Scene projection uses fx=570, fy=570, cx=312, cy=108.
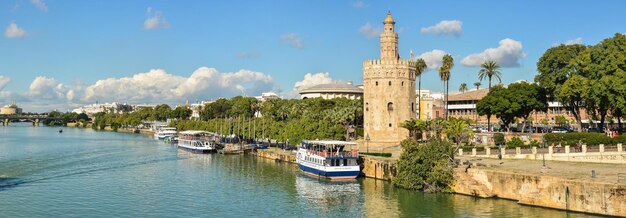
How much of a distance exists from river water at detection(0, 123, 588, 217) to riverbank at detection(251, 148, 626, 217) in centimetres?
99

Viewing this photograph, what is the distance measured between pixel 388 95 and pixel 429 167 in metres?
29.6

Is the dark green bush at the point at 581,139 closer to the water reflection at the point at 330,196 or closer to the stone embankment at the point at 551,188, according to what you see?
the stone embankment at the point at 551,188

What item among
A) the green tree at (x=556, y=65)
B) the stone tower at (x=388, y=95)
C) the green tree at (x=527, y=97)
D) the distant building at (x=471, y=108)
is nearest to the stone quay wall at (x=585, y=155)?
the green tree at (x=556, y=65)

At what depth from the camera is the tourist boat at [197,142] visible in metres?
107

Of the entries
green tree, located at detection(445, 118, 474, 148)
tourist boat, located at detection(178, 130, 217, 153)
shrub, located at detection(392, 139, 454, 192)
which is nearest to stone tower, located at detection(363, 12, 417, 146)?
green tree, located at detection(445, 118, 474, 148)

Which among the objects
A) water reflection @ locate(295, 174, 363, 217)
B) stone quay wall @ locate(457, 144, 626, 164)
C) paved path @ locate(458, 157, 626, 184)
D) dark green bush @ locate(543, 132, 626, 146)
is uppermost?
dark green bush @ locate(543, 132, 626, 146)

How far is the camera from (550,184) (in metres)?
43.1

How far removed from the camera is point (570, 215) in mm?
40719

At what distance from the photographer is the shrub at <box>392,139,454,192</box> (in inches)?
2055

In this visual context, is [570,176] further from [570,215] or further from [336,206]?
[336,206]

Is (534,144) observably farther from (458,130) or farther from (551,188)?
(551,188)

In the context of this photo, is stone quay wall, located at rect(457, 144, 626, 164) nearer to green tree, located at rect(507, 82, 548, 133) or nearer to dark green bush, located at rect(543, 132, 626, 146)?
dark green bush, located at rect(543, 132, 626, 146)

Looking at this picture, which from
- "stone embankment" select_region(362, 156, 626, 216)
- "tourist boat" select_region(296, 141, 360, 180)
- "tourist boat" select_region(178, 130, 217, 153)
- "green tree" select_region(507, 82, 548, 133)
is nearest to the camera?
"stone embankment" select_region(362, 156, 626, 216)

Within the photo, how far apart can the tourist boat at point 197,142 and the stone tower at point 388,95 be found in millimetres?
Answer: 36579
